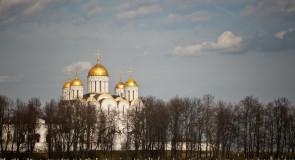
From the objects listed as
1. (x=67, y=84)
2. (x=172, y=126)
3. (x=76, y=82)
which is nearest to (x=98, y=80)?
(x=76, y=82)

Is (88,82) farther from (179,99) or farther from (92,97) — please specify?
(179,99)

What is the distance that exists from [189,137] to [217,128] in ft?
13.2

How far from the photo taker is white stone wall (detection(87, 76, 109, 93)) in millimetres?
68938

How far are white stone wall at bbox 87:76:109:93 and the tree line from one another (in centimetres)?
1368

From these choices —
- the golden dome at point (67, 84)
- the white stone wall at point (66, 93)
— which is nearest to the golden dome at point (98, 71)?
the white stone wall at point (66, 93)

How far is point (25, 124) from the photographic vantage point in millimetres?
50562

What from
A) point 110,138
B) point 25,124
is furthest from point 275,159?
point 25,124

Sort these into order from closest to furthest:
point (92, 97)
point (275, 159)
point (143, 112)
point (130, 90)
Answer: point (275, 159)
point (143, 112)
point (92, 97)
point (130, 90)

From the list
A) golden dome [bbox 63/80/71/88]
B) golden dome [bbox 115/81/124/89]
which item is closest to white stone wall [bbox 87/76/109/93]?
golden dome [bbox 63/80/71/88]

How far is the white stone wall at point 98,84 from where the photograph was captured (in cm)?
6894

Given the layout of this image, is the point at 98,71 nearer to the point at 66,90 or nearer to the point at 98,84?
the point at 98,84

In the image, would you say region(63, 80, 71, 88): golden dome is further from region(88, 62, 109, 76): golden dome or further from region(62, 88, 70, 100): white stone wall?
region(88, 62, 109, 76): golden dome

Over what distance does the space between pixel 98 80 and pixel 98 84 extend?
0.65 m

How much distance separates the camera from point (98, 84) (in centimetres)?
6912
